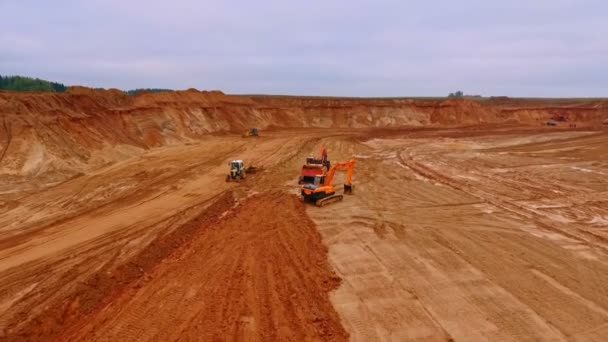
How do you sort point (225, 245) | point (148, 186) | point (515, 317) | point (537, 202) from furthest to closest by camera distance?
Answer: point (148, 186) → point (537, 202) → point (225, 245) → point (515, 317)

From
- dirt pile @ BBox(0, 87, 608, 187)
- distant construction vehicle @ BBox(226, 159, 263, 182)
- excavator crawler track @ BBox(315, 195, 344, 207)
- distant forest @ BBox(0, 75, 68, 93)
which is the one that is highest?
distant forest @ BBox(0, 75, 68, 93)

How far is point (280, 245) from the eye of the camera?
42.9 ft

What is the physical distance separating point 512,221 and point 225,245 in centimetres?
1105

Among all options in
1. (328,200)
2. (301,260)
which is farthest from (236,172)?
(301,260)

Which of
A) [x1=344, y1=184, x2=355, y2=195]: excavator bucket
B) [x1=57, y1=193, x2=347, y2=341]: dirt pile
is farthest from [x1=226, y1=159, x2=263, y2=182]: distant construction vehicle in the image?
[x1=57, y1=193, x2=347, y2=341]: dirt pile

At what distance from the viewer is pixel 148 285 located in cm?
1033

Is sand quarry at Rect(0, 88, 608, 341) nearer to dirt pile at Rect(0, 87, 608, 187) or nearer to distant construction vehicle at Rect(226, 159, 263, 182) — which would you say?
dirt pile at Rect(0, 87, 608, 187)

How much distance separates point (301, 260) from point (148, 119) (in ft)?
93.1

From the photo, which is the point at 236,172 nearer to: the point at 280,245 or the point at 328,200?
the point at 328,200

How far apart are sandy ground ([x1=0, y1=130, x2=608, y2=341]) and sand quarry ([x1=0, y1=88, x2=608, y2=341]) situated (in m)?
0.06

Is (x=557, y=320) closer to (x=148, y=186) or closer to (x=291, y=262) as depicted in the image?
(x=291, y=262)

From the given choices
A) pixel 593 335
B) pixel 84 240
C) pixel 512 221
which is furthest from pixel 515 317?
pixel 84 240

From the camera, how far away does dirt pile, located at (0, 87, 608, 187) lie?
23.6 metres

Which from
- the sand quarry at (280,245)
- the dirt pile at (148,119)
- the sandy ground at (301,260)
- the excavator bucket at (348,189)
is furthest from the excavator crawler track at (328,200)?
the dirt pile at (148,119)
